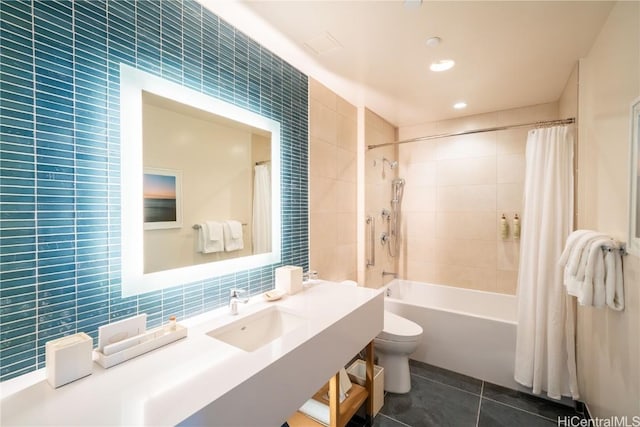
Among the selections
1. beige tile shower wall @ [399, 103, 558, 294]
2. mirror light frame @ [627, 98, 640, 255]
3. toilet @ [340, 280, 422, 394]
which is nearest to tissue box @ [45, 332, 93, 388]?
toilet @ [340, 280, 422, 394]

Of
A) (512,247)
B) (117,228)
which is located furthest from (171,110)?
(512,247)

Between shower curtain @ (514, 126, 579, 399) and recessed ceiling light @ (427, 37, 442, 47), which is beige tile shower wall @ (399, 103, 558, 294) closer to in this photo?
shower curtain @ (514, 126, 579, 399)

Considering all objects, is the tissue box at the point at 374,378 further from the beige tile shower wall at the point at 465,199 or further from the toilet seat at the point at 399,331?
the beige tile shower wall at the point at 465,199

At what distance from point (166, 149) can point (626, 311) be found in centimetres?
222

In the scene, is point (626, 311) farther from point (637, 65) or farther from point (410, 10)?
point (410, 10)

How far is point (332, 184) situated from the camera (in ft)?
7.59

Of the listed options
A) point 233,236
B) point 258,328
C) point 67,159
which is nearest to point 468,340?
point 258,328

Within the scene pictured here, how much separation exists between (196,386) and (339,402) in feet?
3.42

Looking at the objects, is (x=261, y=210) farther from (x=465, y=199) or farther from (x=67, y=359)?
(x=465, y=199)

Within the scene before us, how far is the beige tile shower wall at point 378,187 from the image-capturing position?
2779mm

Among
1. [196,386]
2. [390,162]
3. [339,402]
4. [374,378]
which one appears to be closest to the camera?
[196,386]

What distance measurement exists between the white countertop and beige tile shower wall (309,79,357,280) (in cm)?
96

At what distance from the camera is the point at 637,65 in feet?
3.68

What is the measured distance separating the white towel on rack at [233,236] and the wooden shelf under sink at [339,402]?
0.88 meters
